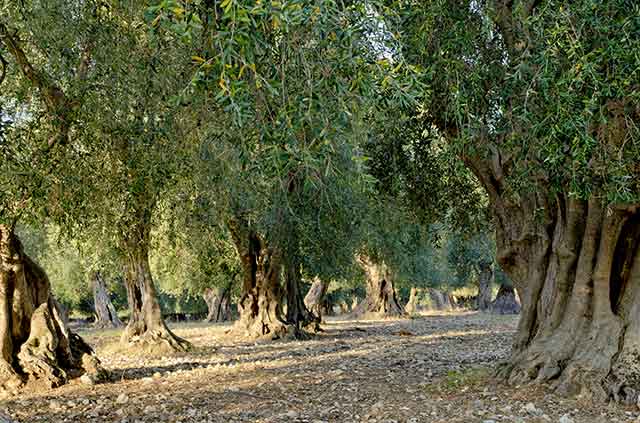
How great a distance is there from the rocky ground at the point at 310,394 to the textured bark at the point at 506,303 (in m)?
29.1

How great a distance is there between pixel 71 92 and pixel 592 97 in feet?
23.3

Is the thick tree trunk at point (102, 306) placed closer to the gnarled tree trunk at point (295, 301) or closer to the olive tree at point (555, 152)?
the gnarled tree trunk at point (295, 301)

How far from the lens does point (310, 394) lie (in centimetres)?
1027

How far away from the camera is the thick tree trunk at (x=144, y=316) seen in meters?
19.0

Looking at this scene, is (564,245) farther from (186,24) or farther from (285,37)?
(186,24)

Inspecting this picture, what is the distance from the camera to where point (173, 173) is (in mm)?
9938

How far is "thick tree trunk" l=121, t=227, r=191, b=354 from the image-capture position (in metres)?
19.0

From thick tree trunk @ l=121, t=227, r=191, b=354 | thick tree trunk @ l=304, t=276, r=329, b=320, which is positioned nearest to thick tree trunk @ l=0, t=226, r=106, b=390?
thick tree trunk @ l=121, t=227, r=191, b=354

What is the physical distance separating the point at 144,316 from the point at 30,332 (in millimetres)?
8555

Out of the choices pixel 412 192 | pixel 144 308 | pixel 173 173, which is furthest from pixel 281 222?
pixel 173 173

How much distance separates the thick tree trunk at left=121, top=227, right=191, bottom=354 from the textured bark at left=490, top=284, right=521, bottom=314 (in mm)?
29832

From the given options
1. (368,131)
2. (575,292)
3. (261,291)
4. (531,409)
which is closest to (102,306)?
(261,291)

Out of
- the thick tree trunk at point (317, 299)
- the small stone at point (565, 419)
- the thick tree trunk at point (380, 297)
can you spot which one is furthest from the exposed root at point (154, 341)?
the thick tree trunk at point (380, 297)

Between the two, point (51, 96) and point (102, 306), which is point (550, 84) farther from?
point (102, 306)
